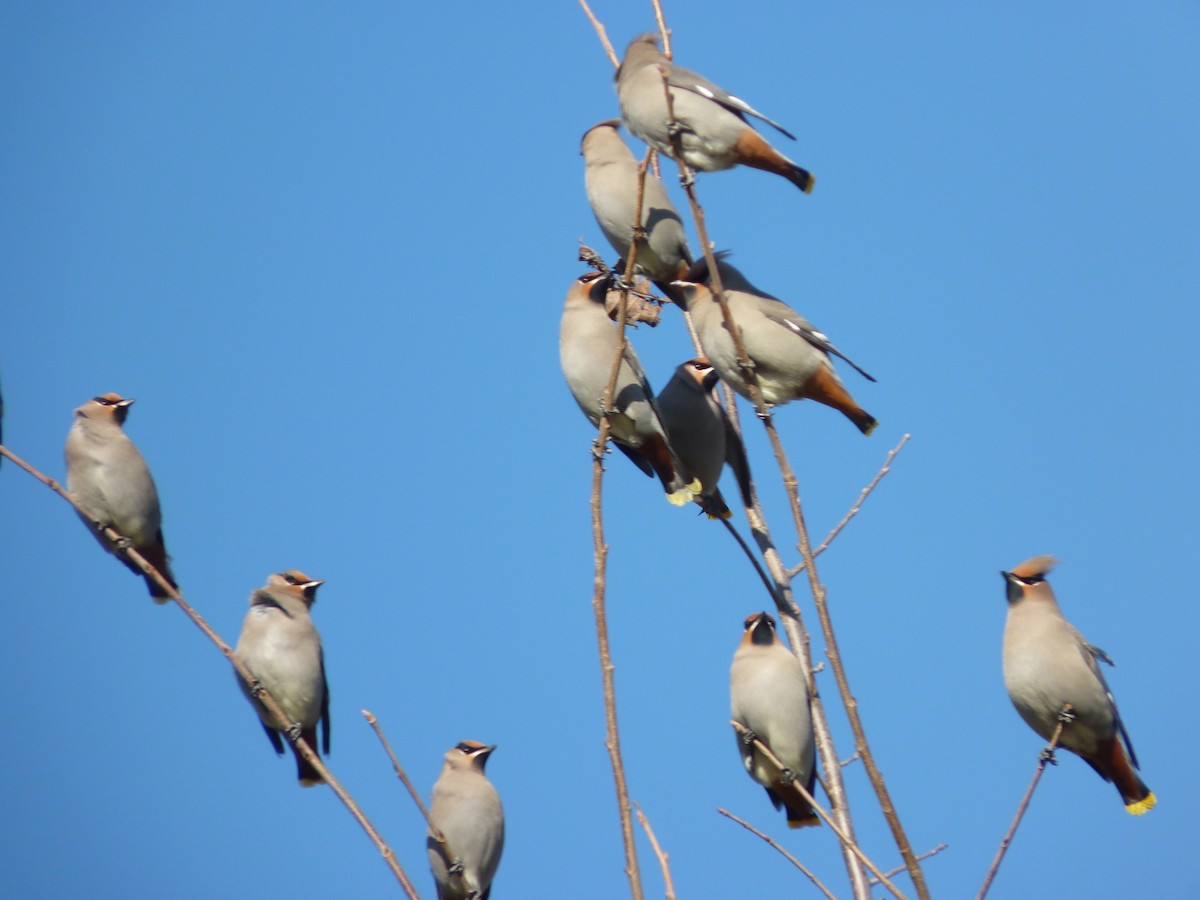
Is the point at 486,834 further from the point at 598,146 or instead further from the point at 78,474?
the point at 598,146

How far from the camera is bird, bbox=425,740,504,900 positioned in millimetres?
5551

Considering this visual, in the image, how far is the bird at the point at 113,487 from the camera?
5.64 meters

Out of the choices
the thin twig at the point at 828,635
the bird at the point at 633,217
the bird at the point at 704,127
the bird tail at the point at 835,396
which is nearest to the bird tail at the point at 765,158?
the bird at the point at 704,127

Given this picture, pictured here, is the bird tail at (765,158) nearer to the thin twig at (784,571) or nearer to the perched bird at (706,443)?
the thin twig at (784,571)

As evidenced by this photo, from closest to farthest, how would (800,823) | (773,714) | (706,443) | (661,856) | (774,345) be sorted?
(661,856)
(774,345)
(706,443)
(773,714)
(800,823)

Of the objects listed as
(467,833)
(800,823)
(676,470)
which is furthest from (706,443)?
(467,833)

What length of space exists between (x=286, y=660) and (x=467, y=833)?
102 centimetres

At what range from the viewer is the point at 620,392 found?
5133 mm

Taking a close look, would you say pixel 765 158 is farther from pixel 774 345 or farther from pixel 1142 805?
pixel 1142 805

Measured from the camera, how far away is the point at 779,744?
554 cm

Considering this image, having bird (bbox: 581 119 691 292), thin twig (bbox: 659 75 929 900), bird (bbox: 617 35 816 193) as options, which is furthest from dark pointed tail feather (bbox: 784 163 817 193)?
thin twig (bbox: 659 75 929 900)

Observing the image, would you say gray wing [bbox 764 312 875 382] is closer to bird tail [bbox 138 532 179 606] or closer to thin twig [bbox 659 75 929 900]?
thin twig [bbox 659 75 929 900]

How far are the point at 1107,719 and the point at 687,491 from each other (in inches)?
71.4

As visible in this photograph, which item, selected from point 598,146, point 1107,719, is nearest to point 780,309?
point 598,146
